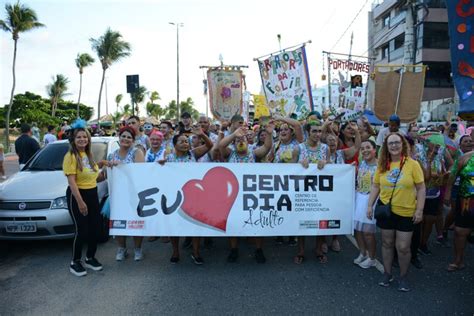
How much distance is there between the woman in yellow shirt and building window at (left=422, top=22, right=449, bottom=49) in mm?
35594

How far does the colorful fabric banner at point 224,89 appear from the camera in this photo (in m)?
8.66

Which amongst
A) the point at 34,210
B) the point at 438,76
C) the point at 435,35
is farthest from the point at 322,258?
the point at 435,35

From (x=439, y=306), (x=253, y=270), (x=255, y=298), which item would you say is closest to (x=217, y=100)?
(x=253, y=270)

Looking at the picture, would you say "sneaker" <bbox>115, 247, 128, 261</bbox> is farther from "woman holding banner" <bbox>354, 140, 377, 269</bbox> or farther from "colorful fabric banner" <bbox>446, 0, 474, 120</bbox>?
"colorful fabric banner" <bbox>446, 0, 474, 120</bbox>

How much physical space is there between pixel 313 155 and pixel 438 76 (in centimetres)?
3439

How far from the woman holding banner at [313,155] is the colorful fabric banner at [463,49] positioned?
1677 mm

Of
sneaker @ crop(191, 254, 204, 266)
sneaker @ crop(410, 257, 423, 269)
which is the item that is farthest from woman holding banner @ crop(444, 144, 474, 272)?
sneaker @ crop(191, 254, 204, 266)

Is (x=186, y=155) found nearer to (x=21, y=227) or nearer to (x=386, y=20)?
(x=21, y=227)

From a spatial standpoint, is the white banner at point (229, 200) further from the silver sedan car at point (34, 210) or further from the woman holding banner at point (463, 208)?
the woman holding banner at point (463, 208)

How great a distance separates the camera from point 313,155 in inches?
199

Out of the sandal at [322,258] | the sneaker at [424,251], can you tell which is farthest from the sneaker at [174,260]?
the sneaker at [424,251]

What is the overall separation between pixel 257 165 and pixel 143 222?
1.67 m

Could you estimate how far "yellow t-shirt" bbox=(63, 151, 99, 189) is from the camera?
14.2ft

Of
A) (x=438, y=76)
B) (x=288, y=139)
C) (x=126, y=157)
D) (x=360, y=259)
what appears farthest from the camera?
(x=438, y=76)
